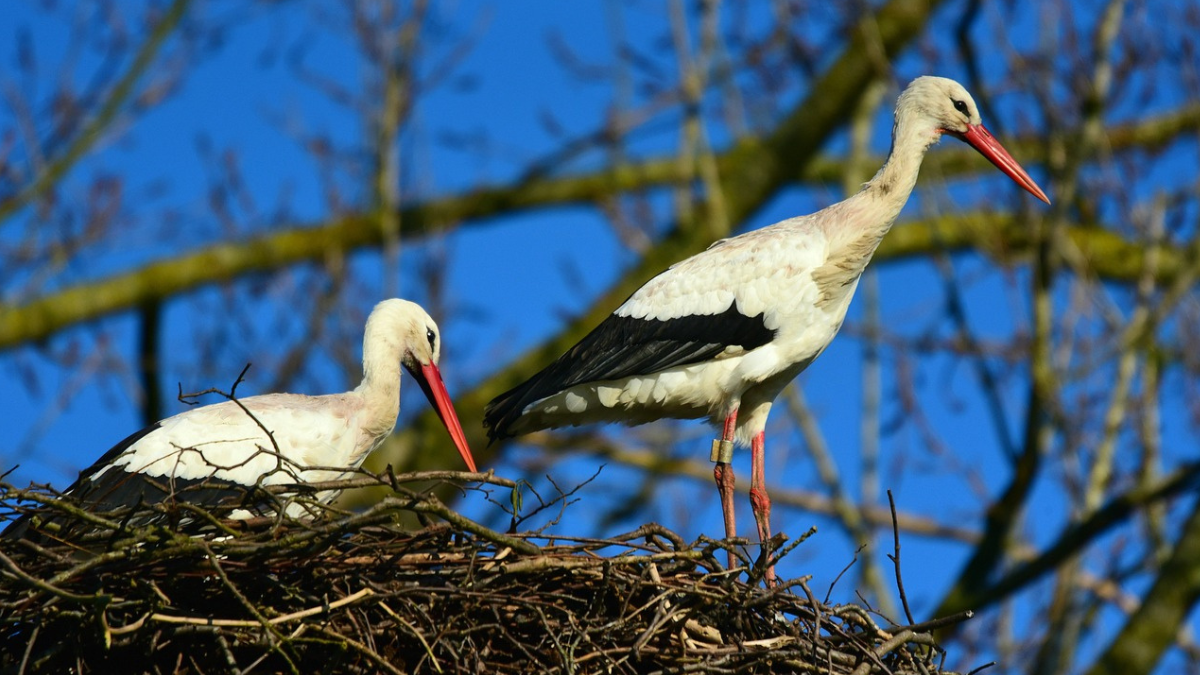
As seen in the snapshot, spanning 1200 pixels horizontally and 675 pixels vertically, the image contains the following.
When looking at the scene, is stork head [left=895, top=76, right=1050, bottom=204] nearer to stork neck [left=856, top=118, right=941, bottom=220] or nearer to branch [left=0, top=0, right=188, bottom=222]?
stork neck [left=856, top=118, right=941, bottom=220]

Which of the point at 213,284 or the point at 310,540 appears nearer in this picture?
the point at 310,540

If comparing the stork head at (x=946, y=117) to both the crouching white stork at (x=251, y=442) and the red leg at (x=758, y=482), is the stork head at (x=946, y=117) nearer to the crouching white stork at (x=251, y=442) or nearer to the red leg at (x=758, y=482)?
the red leg at (x=758, y=482)

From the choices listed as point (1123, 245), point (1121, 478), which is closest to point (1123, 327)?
point (1121, 478)

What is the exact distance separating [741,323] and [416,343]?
5.07 feet

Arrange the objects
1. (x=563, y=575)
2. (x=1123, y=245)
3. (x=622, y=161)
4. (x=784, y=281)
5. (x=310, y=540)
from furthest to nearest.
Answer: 1. (x=622, y=161)
2. (x=1123, y=245)
3. (x=784, y=281)
4. (x=563, y=575)
5. (x=310, y=540)

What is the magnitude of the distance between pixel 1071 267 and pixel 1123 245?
77.6 inches

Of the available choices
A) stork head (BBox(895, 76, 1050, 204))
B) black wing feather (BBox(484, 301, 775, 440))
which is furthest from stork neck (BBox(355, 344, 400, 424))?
stork head (BBox(895, 76, 1050, 204))

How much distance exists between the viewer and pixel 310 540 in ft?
15.7

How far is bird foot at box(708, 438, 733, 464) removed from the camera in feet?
22.7

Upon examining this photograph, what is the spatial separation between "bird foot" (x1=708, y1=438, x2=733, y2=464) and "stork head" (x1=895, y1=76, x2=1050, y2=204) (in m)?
1.65

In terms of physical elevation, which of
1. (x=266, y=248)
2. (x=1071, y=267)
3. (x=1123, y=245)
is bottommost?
(x=1071, y=267)

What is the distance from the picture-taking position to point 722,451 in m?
6.93

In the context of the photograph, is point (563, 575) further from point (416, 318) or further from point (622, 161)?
point (622, 161)

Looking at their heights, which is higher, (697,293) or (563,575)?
(697,293)
